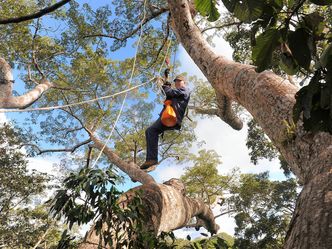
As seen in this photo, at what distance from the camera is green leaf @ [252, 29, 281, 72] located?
2.95 feet

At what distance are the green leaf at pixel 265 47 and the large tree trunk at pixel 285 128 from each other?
0.30m

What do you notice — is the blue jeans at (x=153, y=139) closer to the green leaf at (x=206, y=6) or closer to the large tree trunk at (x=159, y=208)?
the large tree trunk at (x=159, y=208)

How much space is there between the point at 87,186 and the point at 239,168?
1377 cm

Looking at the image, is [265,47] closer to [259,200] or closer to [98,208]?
[98,208]

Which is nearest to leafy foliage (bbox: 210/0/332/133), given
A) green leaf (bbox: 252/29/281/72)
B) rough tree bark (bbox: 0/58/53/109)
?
green leaf (bbox: 252/29/281/72)

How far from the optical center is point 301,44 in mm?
852

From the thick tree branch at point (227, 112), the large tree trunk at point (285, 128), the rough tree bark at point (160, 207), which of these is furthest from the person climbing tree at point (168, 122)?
the thick tree branch at point (227, 112)

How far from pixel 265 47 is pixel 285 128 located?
4.65ft

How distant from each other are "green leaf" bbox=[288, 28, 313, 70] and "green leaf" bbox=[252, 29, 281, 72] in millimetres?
53

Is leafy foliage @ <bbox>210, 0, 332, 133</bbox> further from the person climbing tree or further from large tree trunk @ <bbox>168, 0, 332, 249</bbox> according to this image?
the person climbing tree

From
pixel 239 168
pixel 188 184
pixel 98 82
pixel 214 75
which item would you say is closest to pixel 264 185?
pixel 239 168

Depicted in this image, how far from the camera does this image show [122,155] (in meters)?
14.1

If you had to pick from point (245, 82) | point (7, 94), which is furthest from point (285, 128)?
point (7, 94)

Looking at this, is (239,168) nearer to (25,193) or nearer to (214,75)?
(25,193)
